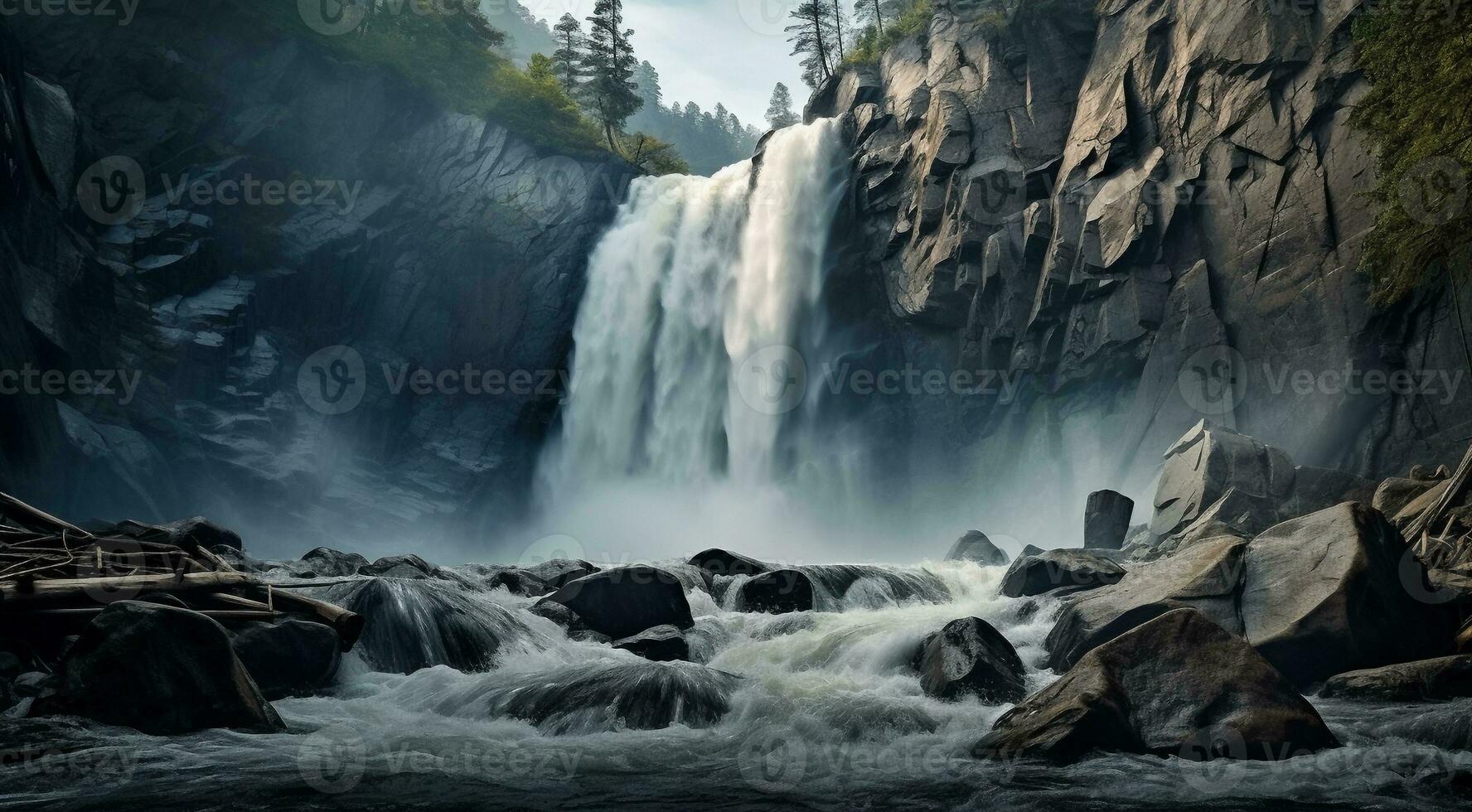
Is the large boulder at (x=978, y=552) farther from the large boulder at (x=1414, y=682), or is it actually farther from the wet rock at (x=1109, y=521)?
the large boulder at (x=1414, y=682)

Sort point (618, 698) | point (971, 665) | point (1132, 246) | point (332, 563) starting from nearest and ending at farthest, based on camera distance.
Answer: point (618, 698) → point (971, 665) → point (332, 563) → point (1132, 246)

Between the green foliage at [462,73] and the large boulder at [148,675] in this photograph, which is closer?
the large boulder at [148,675]

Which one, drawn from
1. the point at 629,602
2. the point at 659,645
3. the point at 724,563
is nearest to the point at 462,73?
the point at 724,563

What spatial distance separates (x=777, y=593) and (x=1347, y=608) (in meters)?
8.05

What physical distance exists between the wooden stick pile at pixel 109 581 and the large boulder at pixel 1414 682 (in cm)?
1008

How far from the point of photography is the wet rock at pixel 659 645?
10.6 m

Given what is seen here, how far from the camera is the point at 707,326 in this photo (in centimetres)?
3222

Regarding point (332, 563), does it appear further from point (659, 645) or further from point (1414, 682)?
point (1414, 682)

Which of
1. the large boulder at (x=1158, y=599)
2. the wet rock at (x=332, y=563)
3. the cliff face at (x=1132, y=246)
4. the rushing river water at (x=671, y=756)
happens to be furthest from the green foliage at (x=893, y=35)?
the rushing river water at (x=671, y=756)

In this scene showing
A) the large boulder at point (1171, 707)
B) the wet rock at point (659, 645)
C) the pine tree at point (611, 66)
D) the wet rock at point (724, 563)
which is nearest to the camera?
the large boulder at point (1171, 707)

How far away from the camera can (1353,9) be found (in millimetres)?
19656

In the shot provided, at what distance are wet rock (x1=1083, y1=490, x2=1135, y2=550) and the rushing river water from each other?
35.0ft

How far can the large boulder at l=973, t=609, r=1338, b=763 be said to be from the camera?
236 inches

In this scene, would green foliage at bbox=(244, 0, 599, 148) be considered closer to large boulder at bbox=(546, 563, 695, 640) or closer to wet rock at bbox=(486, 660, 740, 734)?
large boulder at bbox=(546, 563, 695, 640)
